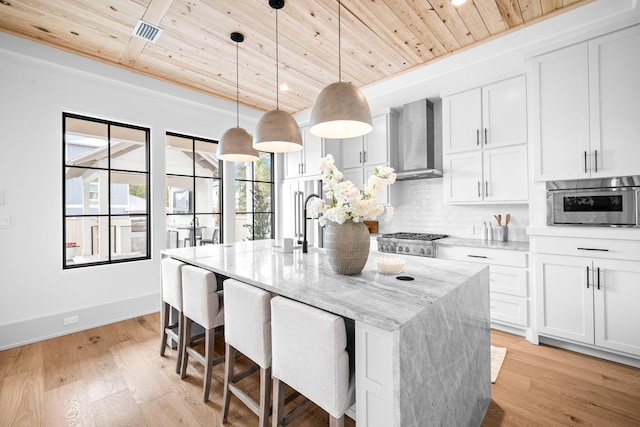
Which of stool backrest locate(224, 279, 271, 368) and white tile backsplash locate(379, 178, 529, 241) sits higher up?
white tile backsplash locate(379, 178, 529, 241)

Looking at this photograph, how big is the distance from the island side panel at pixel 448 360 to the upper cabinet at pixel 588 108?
1.66 metres

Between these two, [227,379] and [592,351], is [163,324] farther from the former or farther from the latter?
[592,351]

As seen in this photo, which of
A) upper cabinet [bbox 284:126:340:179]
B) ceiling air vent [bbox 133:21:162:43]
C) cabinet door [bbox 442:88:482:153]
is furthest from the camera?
upper cabinet [bbox 284:126:340:179]

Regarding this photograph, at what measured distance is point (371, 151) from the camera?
14.1 ft

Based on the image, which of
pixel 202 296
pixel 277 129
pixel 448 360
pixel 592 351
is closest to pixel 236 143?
pixel 277 129

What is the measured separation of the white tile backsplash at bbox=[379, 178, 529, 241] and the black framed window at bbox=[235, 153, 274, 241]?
6.96 feet

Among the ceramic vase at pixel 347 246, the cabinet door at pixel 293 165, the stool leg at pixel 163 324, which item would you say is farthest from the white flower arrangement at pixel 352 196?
the cabinet door at pixel 293 165

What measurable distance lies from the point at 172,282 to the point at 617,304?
3.59 m

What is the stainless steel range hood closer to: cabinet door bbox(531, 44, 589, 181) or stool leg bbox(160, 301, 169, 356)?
cabinet door bbox(531, 44, 589, 181)

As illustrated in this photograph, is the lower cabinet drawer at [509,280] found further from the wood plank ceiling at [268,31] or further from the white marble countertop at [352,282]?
the wood plank ceiling at [268,31]

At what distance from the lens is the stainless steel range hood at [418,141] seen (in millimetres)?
3756

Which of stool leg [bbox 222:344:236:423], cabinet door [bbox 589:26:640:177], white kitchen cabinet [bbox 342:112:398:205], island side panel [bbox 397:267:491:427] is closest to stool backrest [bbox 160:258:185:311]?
stool leg [bbox 222:344:236:423]

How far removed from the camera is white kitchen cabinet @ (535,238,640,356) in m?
2.30

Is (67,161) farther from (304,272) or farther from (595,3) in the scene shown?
(595,3)
